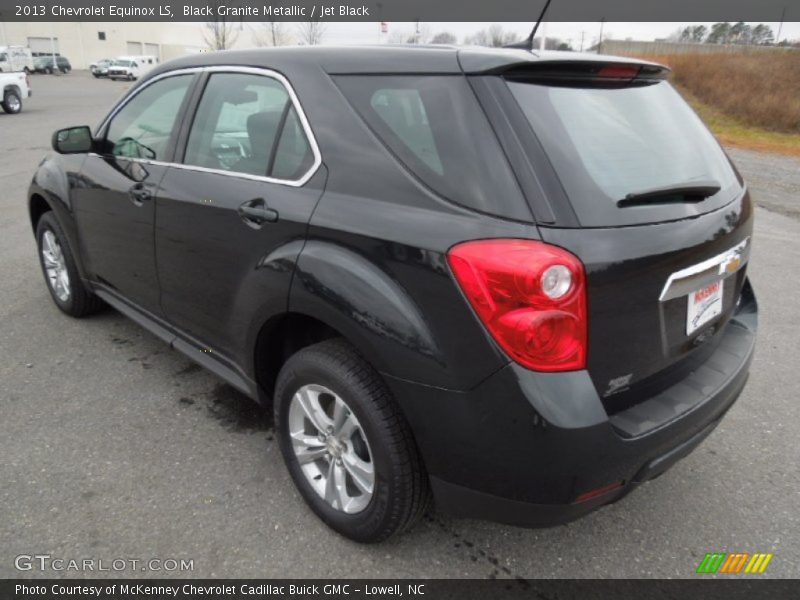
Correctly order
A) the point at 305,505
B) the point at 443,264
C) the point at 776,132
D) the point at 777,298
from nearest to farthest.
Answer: the point at 443,264, the point at 305,505, the point at 777,298, the point at 776,132

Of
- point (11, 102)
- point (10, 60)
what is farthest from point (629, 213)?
point (10, 60)

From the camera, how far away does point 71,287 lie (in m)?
4.03

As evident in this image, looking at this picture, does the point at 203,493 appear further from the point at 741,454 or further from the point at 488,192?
the point at 741,454

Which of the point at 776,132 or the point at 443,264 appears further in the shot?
the point at 776,132

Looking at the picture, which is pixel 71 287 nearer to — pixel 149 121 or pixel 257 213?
pixel 149 121

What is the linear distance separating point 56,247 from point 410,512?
3.30 metres

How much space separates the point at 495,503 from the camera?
1.88 m

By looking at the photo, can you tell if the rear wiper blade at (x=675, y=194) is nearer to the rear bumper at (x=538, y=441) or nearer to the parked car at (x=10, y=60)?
the rear bumper at (x=538, y=441)

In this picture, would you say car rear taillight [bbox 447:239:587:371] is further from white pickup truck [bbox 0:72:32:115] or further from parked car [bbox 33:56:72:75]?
parked car [bbox 33:56:72:75]

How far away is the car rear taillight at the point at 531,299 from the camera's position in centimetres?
170

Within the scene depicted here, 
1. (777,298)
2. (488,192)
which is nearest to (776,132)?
(777,298)

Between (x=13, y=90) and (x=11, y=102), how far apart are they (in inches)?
15.2

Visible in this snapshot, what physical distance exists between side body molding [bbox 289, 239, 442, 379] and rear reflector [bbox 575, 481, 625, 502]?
0.58 metres

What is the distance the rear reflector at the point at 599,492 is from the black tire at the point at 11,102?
21779 millimetres
